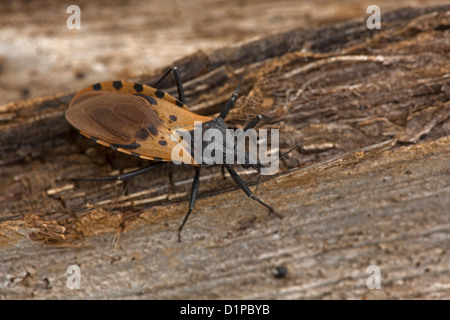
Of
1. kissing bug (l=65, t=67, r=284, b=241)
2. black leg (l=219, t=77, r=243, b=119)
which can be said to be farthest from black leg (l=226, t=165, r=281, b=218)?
black leg (l=219, t=77, r=243, b=119)

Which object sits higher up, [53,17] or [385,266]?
[53,17]

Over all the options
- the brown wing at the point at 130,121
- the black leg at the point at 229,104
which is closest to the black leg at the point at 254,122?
the black leg at the point at 229,104

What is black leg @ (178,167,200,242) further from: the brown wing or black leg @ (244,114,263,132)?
black leg @ (244,114,263,132)

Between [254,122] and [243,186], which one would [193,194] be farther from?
[254,122]
